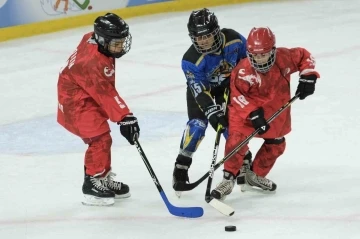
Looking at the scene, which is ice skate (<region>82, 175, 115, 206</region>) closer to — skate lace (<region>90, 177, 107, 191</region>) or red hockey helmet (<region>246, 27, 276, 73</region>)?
skate lace (<region>90, 177, 107, 191</region>)

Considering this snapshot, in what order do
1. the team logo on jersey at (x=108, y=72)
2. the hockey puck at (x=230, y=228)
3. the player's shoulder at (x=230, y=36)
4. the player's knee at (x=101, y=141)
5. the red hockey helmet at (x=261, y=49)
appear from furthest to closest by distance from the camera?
the player's shoulder at (x=230, y=36)
the player's knee at (x=101, y=141)
the team logo on jersey at (x=108, y=72)
the red hockey helmet at (x=261, y=49)
the hockey puck at (x=230, y=228)

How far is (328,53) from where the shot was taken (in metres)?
7.79

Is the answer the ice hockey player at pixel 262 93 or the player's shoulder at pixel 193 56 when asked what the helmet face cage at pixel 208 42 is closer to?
the player's shoulder at pixel 193 56

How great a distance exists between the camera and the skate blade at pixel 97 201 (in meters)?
4.48

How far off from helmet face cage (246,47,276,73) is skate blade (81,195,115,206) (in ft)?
3.25

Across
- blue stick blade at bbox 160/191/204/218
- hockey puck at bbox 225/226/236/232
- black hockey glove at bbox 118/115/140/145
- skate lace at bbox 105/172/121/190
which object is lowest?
skate lace at bbox 105/172/121/190

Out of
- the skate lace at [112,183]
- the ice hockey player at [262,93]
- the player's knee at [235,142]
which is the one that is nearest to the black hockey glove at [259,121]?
the ice hockey player at [262,93]

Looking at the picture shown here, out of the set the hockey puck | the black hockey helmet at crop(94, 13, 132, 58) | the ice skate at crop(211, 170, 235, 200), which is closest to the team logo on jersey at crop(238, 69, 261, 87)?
the ice skate at crop(211, 170, 235, 200)

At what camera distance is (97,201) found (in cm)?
448

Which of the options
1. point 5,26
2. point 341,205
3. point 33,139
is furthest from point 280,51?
point 5,26

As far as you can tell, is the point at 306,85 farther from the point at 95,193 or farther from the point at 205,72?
the point at 95,193

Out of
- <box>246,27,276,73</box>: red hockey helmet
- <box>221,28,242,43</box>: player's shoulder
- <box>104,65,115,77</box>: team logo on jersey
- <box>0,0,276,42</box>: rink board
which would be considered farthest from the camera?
<box>0,0,276,42</box>: rink board

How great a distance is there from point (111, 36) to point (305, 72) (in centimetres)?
94

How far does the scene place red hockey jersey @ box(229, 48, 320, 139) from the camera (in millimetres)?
4293
